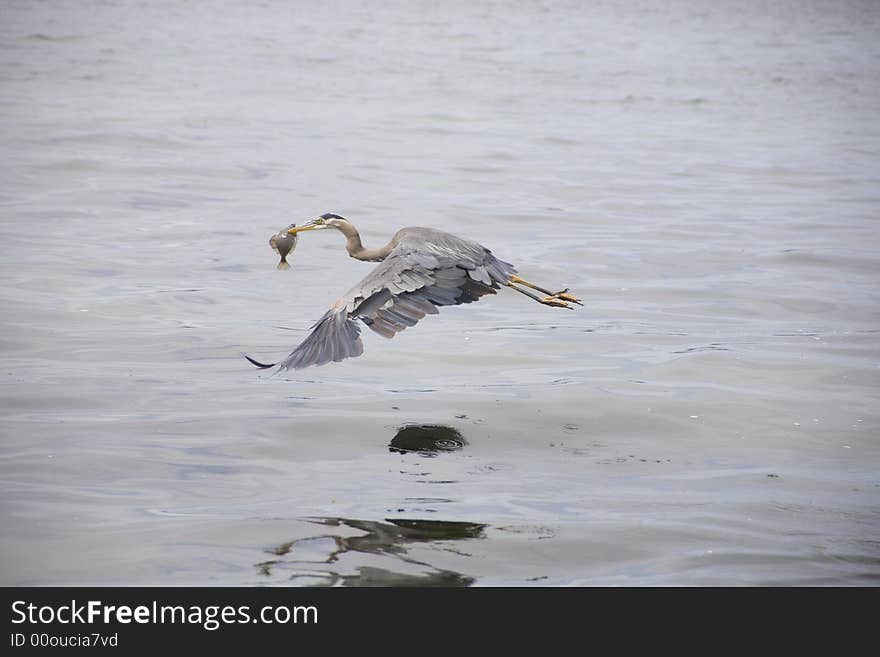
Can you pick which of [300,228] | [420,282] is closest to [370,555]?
[420,282]

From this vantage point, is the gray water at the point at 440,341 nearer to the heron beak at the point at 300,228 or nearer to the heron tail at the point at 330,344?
the heron tail at the point at 330,344

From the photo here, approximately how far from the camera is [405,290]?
8.50 meters

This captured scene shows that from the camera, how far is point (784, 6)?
4653 cm

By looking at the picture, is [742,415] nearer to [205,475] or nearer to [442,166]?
[205,475]

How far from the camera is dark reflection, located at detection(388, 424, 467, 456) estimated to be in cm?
843

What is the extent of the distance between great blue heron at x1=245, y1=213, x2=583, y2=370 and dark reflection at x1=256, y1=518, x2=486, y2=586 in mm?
1192

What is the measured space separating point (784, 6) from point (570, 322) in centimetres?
3795

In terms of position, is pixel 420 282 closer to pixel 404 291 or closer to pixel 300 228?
pixel 404 291

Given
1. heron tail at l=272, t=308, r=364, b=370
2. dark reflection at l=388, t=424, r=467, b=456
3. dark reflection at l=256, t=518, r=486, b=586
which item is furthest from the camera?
dark reflection at l=388, t=424, r=467, b=456

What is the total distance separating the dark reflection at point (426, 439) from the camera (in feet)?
27.7

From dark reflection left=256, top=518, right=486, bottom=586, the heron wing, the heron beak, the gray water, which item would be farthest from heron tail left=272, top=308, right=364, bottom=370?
the heron beak

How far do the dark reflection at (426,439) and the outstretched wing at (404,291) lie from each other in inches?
28.1

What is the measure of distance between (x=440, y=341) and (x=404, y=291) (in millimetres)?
3064

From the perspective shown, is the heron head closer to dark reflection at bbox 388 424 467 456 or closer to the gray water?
the gray water
